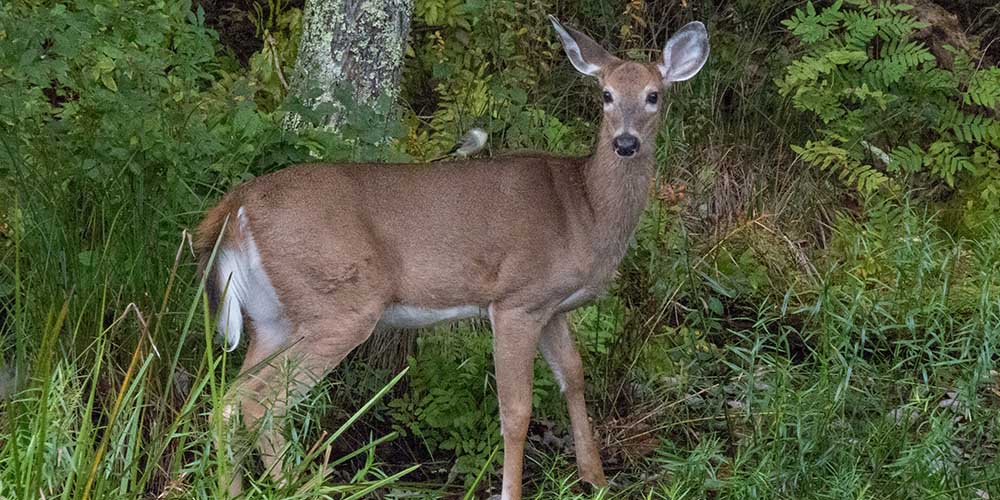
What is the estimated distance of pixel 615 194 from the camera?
5020mm

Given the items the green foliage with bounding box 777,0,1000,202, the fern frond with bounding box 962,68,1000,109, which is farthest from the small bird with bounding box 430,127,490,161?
the fern frond with bounding box 962,68,1000,109

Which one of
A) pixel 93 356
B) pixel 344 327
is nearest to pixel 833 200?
pixel 344 327

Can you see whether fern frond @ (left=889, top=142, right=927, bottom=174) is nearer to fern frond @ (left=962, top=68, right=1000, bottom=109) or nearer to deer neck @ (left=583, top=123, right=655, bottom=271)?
fern frond @ (left=962, top=68, right=1000, bottom=109)

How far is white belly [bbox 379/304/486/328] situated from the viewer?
15.8ft

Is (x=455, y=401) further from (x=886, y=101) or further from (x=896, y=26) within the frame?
(x=896, y=26)

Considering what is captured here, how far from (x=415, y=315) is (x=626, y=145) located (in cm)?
91

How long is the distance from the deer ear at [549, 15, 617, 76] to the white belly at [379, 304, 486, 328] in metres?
1.00

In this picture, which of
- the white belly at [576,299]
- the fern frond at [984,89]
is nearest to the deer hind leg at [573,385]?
the white belly at [576,299]

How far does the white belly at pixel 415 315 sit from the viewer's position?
4805 mm

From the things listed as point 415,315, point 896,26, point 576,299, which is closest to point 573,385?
point 576,299

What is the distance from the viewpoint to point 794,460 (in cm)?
412

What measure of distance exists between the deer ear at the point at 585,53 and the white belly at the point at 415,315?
3.28 ft

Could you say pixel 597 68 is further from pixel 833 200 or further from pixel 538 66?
pixel 833 200

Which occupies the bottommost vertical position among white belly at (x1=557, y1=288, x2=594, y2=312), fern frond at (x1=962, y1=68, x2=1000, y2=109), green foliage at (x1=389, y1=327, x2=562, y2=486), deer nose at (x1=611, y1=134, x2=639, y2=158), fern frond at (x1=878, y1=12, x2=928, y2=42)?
fern frond at (x1=962, y1=68, x2=1000, y2=109)
